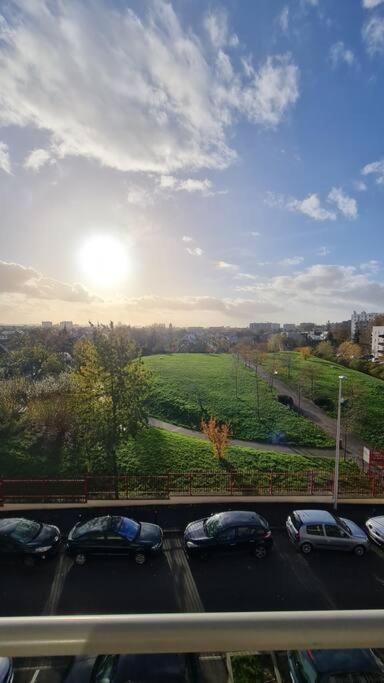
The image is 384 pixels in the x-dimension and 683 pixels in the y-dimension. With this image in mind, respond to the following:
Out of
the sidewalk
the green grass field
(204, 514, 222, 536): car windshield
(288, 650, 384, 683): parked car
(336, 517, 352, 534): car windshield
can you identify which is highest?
(288, 650, 384, 683): parked car

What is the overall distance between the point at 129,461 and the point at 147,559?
40.5 feet

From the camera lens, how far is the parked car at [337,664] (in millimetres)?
1604

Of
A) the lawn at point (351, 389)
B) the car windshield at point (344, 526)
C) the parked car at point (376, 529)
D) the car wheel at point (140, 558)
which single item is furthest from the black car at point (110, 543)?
the lawn at point (351, 389)

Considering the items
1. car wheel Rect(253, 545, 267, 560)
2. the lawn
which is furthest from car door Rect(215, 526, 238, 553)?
the lawn

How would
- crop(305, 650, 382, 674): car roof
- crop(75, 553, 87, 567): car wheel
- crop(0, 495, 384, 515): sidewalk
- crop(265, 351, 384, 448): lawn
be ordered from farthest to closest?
1. crop(265, 351, 384, 448): lawn
2. crop(0, 495, 384, 515): sidewalk
3. crop(75, 553, 87, 567): car wheel
4. crop(305, 650, 382, 674): car roof

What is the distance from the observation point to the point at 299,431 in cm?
3175

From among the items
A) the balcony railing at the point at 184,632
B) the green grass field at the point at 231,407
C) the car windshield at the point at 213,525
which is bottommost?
the green grass field at the point at 231,407

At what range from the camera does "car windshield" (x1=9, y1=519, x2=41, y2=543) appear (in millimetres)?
10852

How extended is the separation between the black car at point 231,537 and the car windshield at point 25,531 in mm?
4536

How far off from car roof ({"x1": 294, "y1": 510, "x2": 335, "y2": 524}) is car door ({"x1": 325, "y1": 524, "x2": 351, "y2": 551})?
234 millimetres

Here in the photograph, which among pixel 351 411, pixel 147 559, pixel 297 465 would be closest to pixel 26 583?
pixel 147 559

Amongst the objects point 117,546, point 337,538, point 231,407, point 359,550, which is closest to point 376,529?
point 359,550

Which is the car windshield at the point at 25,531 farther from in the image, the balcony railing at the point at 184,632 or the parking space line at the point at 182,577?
the balcony railing at the point at 184,632

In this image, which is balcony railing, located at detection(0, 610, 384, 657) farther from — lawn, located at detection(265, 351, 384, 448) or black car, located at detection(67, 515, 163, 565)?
lawn, located at detection(265, 351, 384, 448)
